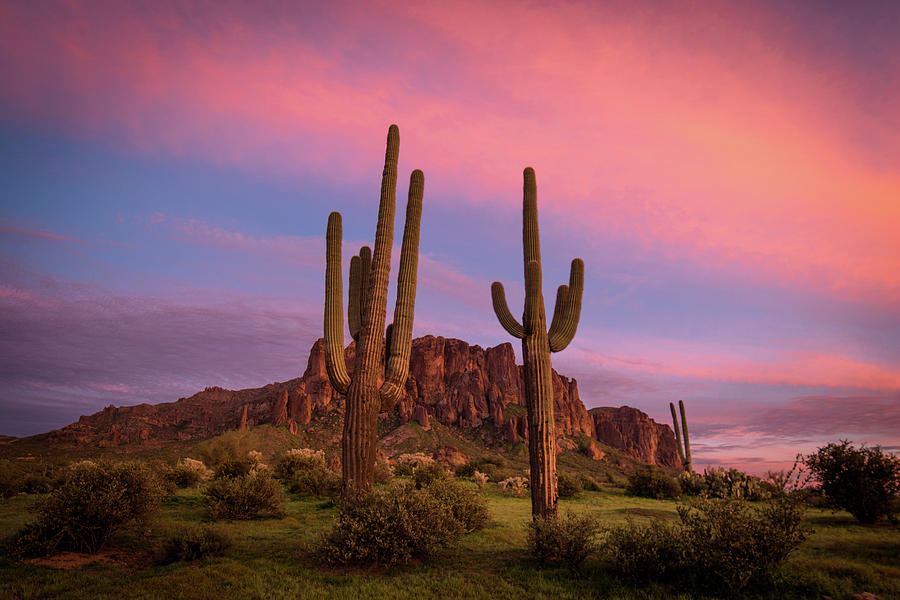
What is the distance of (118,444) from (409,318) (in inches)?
2392

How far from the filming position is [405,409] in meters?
75.9

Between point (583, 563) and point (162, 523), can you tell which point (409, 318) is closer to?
point (583, 563)

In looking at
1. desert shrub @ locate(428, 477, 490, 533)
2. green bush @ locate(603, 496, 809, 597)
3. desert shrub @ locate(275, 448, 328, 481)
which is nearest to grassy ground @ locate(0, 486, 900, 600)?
green bush @ locate(603, 496, 809, 597)

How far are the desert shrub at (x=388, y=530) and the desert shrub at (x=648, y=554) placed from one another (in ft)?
12.0

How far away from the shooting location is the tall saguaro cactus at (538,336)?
11.0 m

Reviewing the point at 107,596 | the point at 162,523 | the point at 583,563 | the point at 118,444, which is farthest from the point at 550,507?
the point at 118,444

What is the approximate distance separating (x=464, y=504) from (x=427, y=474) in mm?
7701

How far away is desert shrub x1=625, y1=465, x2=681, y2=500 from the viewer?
2241 cm

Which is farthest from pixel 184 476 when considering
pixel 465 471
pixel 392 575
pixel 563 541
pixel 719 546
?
pixel 719 546

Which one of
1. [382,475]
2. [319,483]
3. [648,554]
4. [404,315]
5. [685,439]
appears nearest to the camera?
[648,554]

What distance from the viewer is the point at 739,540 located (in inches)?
281

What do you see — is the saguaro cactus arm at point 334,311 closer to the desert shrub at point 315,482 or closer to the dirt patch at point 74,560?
the dirt patch at point 74,560

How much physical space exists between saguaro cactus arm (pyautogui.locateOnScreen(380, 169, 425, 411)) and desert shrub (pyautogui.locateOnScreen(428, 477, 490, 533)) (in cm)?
283

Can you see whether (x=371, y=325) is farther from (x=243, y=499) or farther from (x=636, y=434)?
(x=636, y=434)
